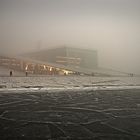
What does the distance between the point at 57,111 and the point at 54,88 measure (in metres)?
6.55

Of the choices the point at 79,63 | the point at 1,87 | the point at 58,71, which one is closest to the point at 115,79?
the point at 79,63

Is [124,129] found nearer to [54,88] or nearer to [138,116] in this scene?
[138,116]

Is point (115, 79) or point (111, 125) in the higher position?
point (115, 79)

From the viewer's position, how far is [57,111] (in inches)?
202

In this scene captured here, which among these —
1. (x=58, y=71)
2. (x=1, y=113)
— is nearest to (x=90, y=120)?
(x=1, y=113)

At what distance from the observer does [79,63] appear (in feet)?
45.0

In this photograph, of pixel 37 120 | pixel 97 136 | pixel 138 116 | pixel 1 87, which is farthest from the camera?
pixel 1 87

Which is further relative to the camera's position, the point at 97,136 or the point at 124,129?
the point at 124,129

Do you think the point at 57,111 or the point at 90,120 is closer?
the point at 90,120

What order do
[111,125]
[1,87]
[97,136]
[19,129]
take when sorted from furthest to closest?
[1,87] < [111,125] < [19,129] < [97,136]

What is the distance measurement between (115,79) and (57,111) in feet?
31.3

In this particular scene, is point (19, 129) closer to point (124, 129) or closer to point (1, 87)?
point (124, 129)

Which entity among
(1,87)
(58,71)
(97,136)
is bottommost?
(97,136)

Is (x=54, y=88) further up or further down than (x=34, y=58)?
further down
